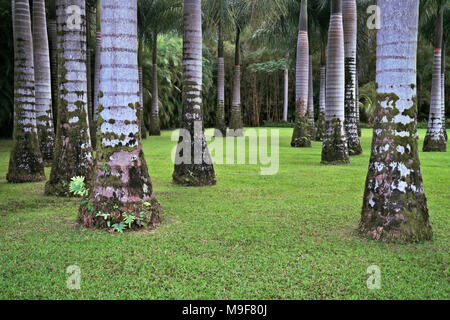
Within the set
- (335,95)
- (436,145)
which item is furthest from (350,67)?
(436,145)

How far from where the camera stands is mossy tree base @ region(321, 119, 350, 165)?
11.7 metres

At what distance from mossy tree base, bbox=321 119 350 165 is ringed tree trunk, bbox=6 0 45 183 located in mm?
7552

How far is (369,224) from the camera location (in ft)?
16.3

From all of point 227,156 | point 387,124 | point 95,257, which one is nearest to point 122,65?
point 95,257

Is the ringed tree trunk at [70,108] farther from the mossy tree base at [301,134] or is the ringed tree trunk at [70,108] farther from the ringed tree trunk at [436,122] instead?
the ringed tree trunk at [436,122]

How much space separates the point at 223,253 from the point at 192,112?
4.34 meters

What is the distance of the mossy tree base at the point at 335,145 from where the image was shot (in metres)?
11.7

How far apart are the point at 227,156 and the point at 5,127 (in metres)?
12.5

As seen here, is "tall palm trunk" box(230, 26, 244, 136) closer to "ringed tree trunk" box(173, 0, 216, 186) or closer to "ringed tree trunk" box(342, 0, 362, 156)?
"ringed tree trunk" box(342, 0, 362, 156)

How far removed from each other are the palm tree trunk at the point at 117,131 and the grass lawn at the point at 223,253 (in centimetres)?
35

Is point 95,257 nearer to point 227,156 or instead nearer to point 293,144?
point 227,156

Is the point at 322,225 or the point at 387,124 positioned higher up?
the point at 387,124

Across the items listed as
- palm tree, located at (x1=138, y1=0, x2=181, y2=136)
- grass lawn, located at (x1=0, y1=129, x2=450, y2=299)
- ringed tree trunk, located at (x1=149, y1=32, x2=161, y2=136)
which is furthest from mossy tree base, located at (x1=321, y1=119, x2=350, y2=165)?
ringed tree trunk, located at (x1=149, y1=32, x2=161, y2=136)

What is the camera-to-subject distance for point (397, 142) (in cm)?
476
